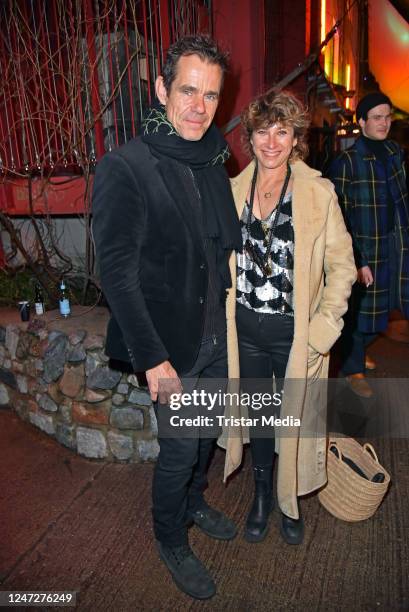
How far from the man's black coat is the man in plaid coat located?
2.03 metres

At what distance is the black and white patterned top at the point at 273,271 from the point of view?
85.0 inches

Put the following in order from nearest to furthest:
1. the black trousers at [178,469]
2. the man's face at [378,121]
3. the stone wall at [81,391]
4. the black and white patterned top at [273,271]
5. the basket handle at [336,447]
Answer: the black trousers at [178,469], the black and white patterned top at [273,271], the basket handle at [336,447], the stone wall at [81,391], the man's face at [378,121]

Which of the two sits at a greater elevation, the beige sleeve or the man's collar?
the man's collar

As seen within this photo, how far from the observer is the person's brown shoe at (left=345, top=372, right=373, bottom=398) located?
3902 mm

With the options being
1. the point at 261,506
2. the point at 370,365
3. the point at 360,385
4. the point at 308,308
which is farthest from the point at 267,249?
the point at 370,365

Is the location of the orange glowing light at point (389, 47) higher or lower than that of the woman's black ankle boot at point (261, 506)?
higher

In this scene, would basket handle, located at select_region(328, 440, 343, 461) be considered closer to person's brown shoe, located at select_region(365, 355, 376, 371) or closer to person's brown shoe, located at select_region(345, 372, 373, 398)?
person's brown shoe, located at select_region(345, 372, 373, 398)

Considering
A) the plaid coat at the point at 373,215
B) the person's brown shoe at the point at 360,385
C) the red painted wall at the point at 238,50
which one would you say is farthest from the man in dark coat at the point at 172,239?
the red painted wall at the point at 238,50

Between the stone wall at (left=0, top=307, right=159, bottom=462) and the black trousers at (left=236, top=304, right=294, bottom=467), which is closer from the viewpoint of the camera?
the black trousers at (left=236, top=304, right=294, bottom=467)

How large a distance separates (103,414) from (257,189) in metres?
1.90

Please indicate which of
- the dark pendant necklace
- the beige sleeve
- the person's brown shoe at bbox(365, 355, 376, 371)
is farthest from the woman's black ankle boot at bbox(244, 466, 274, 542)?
the person's brown shoe at bbox(365, 355, 376, 371)

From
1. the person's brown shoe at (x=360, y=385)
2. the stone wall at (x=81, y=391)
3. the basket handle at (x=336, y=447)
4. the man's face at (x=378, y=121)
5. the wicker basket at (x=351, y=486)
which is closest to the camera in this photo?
the wicker basket at (x=351, y=486)

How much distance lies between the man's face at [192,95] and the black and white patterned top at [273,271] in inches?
20.8

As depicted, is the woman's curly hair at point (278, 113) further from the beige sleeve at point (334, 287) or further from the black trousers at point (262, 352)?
the black trousers at point (262, 352)
